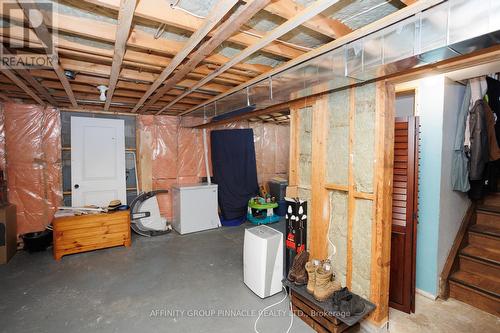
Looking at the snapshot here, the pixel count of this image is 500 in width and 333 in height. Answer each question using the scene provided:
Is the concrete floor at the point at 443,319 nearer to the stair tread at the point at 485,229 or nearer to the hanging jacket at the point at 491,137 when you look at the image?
the stair tread at the point at 485,229

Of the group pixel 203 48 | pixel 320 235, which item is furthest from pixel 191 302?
pixel 203 48

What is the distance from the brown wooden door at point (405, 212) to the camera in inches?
86.9

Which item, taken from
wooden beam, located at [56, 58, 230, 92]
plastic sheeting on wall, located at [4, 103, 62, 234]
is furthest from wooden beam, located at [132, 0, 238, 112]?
plastic sheeting on wall, located at [4, 103, 62, 234]

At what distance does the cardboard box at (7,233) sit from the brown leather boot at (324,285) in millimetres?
4081

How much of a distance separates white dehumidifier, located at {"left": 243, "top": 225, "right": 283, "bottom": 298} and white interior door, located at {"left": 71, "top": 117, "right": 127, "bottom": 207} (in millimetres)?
3023

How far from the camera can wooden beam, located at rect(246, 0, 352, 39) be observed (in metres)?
1.33

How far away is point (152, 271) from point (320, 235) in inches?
85.5

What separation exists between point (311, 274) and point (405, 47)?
6.09 ft

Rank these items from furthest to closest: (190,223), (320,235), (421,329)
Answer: (190,223), (320,235), (421,329)

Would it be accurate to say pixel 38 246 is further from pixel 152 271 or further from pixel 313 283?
pixel 313 283

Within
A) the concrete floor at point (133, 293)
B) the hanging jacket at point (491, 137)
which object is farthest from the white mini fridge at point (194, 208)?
the hanging jacket at point (491, 137)

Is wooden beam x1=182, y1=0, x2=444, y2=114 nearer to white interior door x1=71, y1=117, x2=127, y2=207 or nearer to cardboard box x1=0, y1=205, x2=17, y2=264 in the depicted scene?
white interior door x1=71, y1=117, x2=127, y2=207

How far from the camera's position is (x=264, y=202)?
5094mm

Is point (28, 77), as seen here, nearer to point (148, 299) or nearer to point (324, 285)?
point (148, 299)
